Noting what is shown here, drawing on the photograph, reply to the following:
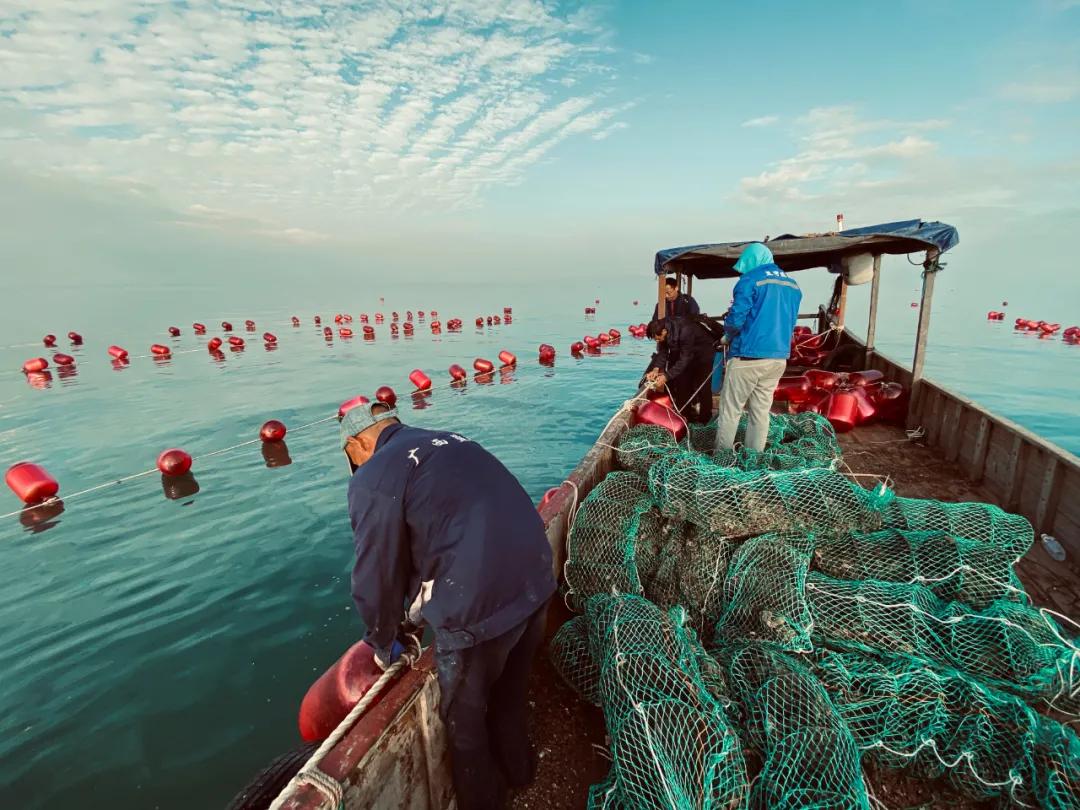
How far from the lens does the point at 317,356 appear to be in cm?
2494

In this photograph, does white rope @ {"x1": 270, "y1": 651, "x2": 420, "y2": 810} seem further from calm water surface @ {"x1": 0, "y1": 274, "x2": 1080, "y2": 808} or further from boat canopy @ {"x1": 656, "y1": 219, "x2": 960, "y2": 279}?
boat canopy @ {"x1": 656, "y1": 219, "x2": 960, "y2": 279}

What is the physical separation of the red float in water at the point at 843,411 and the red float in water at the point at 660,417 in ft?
7.65

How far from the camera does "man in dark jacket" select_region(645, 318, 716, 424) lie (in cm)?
763

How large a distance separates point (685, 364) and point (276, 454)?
357 inches

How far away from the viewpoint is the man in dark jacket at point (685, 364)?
7629 mm

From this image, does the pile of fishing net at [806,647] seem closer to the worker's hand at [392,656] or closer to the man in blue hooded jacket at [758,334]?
the worker's hand at [392,656]

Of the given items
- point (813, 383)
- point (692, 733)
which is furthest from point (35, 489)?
point (813, 383)

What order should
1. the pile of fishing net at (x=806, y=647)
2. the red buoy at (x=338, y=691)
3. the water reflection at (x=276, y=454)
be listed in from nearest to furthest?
the pile of fishing net at (x=806, y=647) → the red buoy at (x=338, y=691) → the water reflection at (x=276, y=454)

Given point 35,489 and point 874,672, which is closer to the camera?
point 874,672

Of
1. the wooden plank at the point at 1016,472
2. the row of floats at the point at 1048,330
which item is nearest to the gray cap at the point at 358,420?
the wooden plank at the point at 1016,472

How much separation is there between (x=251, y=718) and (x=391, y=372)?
58.9 feet

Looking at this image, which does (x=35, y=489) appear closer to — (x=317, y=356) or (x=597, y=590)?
(x=597, y=590)

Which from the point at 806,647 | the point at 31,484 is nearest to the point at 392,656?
the point at 806,647

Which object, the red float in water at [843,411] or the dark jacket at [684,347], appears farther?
the dark jacket at [684,347]
